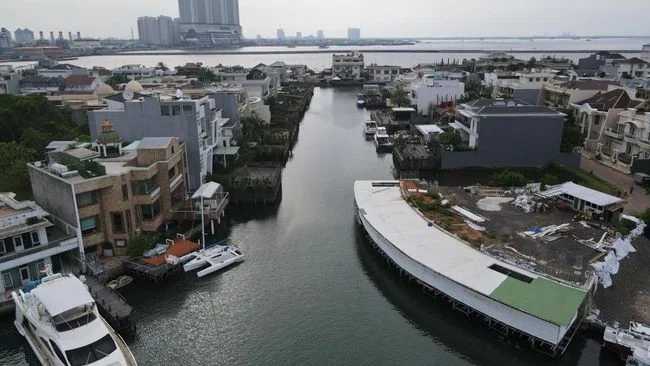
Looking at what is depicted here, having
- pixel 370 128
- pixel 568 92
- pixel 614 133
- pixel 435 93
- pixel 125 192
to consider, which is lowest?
pixel 370 128

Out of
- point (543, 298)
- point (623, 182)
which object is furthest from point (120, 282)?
point (623, 182)

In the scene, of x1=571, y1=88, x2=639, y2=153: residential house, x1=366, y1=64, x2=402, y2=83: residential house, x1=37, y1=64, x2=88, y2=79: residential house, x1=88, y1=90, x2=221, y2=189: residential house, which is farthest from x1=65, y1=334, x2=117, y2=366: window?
x1=366, y1=64, x2=402, y2=83: residential house

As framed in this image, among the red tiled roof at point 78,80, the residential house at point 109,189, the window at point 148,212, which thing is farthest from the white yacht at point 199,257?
the red tiled roof at point 78,80

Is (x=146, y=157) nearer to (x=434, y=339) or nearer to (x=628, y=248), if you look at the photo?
(x=434, y=339)

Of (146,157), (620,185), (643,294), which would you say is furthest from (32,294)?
(620,185)

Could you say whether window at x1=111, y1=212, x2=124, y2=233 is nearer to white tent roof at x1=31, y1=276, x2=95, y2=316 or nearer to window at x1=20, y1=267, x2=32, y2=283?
window at x1=20, y1=267, x2=32, y2=283

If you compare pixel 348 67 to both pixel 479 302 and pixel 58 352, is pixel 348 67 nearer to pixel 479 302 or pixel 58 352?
pixel 479 302
